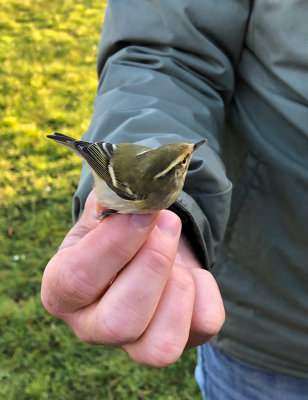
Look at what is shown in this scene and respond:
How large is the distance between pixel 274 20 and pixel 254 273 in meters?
1.21

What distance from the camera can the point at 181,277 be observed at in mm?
1410

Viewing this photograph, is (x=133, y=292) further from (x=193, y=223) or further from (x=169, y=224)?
(x=193, y=223)

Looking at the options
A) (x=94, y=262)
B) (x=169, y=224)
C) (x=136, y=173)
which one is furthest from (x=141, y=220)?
(x=136, y=173)

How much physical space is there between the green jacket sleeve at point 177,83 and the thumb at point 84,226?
136mm

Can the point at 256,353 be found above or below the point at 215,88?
below

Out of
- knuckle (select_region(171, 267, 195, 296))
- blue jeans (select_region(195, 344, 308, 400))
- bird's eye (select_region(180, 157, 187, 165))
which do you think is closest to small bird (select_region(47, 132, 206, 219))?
bird's eye (select_region(180, 157, 187, 165))

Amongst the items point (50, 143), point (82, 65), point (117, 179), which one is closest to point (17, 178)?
point (50, 143)

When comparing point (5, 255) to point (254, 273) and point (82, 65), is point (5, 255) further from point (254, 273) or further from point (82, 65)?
point (82, 65)

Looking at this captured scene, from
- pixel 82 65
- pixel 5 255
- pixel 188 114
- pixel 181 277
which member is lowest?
pixel 5 255

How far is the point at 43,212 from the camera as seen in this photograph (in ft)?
13.7

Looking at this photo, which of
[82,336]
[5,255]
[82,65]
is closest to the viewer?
[82,336]

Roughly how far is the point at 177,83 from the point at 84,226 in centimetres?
87

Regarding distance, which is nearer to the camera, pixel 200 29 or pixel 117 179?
pixel 117 179

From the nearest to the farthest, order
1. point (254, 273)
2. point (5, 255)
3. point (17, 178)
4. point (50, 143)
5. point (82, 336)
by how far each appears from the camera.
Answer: point (82, 336), point (254, 273), point (5, 255), point (17, 178), point (50, 143)
